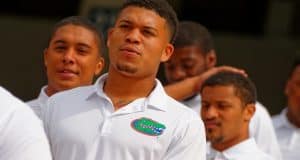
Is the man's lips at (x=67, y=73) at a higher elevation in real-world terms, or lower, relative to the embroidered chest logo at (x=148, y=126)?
lower

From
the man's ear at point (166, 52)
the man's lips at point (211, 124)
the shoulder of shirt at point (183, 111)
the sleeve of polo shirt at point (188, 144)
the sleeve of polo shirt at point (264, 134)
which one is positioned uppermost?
the man's ear at point (166, 52)

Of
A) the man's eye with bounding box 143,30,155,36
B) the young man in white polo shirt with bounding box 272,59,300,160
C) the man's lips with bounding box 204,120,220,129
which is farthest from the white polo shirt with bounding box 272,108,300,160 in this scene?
the man's eye with bounding box 143,30,155,36

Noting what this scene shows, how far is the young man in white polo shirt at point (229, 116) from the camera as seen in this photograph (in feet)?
16.9

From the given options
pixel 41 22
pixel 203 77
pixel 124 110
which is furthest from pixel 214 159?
pixel 41 22

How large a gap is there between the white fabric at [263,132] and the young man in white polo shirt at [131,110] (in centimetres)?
147

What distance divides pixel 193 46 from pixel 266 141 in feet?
2.42

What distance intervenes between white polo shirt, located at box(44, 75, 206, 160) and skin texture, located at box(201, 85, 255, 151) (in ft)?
3.06

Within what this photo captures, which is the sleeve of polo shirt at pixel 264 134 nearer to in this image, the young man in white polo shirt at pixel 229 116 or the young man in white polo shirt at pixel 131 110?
the young man in white polo shirt at pixel 229 116

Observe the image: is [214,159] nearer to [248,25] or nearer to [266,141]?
[266,141]

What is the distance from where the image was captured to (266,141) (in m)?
5.78

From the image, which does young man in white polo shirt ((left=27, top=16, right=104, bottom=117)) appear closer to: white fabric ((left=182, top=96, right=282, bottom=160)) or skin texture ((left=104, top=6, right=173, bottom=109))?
skin texture ((left=104, top=6, right=173, bottom=109))

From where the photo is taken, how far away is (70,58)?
497 cm

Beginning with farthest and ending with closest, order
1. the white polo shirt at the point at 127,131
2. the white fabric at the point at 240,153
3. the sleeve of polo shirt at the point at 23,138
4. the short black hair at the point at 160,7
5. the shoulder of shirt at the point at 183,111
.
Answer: the white fabric at the point at 240,153 < the short black hair at the point at 160,7 < the shoulder of shirt at the point at 183,111 < the white polo shirt at the point at 127,131 < the sleeve of polo shirt at the point at 23,138

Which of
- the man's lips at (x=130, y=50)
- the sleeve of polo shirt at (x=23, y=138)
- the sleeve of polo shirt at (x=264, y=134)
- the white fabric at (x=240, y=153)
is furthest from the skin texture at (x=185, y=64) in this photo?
the sleeve of polo shirt at (x=23, y=138)
